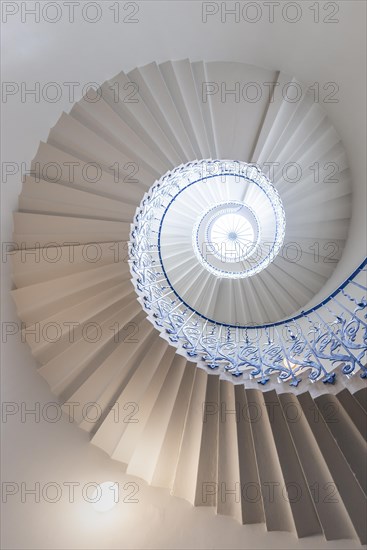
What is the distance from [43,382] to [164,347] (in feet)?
5.42

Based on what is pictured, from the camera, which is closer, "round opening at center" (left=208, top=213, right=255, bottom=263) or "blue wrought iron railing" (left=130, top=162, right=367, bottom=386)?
"blue wrought iron railing" (left=130, top=162, right=367, bottom=386)

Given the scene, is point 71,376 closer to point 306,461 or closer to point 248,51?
point 306,461

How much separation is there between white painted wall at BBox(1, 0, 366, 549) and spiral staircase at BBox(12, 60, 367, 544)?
21 cm

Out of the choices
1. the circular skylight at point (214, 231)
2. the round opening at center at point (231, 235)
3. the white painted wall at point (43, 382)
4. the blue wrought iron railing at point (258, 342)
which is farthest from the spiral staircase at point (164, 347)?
the round opening at center at point (231, 235)

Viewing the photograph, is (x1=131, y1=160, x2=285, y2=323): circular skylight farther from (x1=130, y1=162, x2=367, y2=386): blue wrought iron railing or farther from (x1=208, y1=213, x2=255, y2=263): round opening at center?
(x1=130, y1=162, x2=367, y2=386): blue wrought iron railing

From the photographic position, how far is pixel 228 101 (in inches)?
272

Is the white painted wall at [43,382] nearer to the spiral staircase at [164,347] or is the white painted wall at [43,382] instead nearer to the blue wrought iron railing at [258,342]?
the spiral staircase at [164,347]

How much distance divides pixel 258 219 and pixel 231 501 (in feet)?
23.9

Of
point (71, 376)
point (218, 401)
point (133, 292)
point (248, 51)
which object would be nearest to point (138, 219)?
point (133, 292)

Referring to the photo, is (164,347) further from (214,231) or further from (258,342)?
(214,231)

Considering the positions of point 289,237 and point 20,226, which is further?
point 289,237

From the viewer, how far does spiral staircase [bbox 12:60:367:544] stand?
4453mm

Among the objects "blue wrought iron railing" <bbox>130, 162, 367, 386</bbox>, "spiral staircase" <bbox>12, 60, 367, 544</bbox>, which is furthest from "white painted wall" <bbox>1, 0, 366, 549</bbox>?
"blue wrought iron railing" <bbox>130, 162, 367, 386</bbox>

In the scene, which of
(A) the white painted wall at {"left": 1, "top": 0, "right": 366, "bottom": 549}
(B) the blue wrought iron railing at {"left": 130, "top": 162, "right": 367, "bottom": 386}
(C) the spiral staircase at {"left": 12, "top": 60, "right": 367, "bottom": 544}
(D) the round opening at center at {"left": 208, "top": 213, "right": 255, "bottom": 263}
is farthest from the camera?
(D) the round opening at center at {"left": 208, "top": 213, "right": 255, "bottom": 263}
